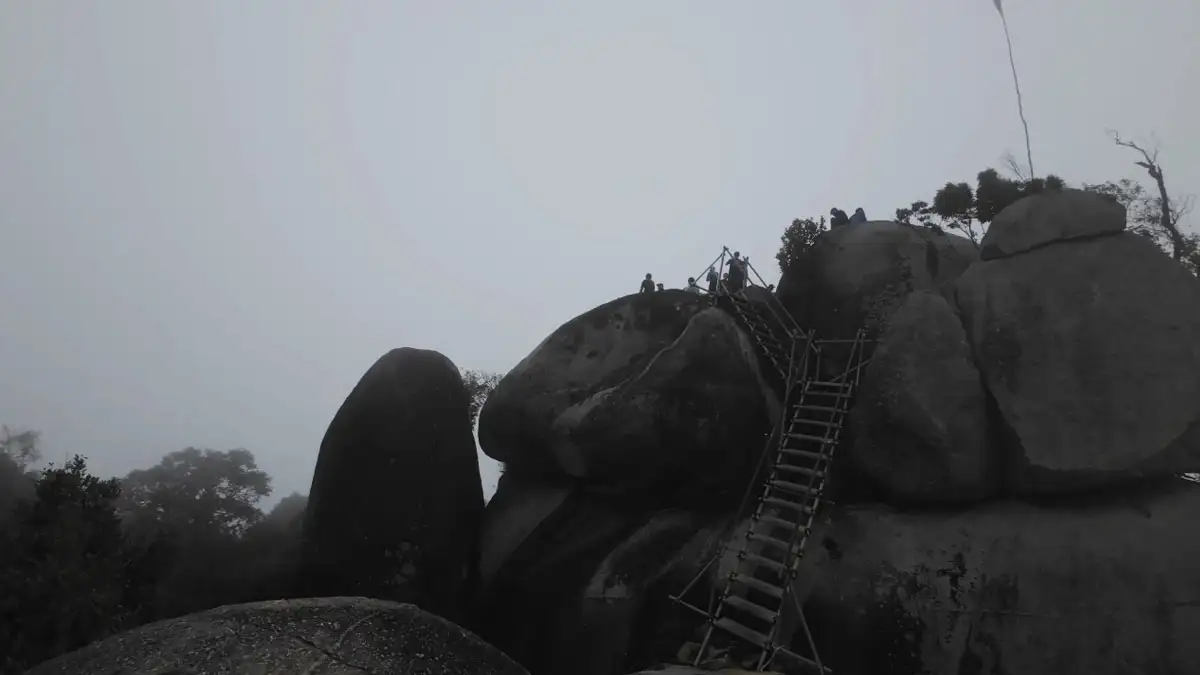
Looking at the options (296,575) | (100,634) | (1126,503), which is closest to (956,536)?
(1126,503)

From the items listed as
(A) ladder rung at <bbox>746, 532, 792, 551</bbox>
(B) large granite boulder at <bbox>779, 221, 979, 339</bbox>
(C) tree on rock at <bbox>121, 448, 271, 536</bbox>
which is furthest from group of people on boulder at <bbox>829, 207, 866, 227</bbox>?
(C) tree on rock at <bbox>121, 448, 271, 536</bbox>

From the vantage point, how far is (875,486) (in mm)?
10859

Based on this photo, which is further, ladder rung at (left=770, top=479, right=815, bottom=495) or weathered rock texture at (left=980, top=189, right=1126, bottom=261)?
weathered rock texture at (left=980, top=189, right=1126, bottom=261)

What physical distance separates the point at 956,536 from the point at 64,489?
12.9m

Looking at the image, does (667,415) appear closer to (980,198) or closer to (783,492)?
(783,492)

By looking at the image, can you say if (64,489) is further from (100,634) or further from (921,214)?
(921,214)

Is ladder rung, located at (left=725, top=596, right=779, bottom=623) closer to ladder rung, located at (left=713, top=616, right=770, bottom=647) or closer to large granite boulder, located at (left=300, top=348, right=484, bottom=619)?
ladder rung, located at (left=713, top=616, right=770, bottom=647)

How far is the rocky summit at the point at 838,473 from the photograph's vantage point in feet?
30.0

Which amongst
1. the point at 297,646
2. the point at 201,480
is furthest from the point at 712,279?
the point at 201,480

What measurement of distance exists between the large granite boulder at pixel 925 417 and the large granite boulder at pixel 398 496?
6.83 m

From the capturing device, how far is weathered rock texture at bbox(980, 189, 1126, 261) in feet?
36.1

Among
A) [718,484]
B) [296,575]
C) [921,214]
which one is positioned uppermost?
[921,214]

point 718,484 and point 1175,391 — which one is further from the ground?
point 1175,391

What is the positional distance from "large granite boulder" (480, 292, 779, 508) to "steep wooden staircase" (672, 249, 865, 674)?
52 centimetres
